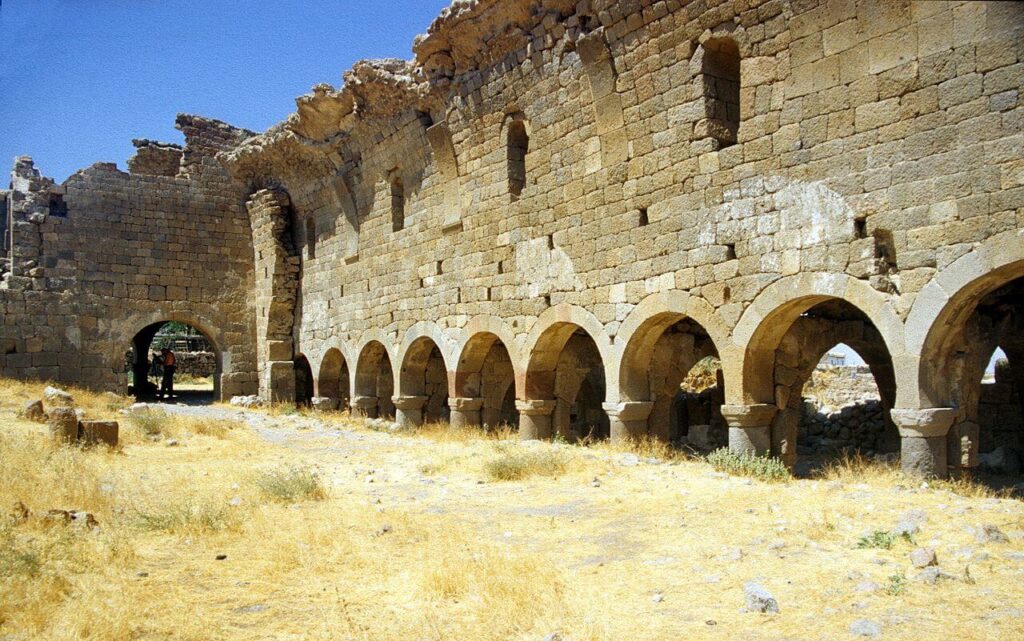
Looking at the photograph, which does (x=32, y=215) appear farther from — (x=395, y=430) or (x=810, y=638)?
(x=810, y=638)

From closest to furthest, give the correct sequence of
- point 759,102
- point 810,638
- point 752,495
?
point 810,638 → point 752,495 → point 759,102

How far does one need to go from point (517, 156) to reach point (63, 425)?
23.7 feet

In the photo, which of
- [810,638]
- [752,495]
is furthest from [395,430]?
[810,638]

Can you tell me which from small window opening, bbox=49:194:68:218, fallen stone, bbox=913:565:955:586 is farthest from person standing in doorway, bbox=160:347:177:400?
fallen stone, bbox=913:565:955:586

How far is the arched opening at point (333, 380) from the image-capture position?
58.9 ft

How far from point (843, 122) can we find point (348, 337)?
37.7 ft

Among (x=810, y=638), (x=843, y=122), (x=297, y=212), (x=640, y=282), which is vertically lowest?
(x=810, y=638)

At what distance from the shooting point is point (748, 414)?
870cm

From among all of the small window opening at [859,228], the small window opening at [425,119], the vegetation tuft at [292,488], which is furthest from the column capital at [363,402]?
the small window opening at [859,228]

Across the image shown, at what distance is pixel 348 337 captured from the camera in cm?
1680

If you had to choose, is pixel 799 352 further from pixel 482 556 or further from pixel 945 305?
pixel 482 556

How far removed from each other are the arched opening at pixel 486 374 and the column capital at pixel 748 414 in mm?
4999

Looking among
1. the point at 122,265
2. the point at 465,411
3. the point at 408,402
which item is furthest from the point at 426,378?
the point at 122,265

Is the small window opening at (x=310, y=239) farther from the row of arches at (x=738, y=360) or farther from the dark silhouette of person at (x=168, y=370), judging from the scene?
the dark silhouette of person at (x=168, y=370)
